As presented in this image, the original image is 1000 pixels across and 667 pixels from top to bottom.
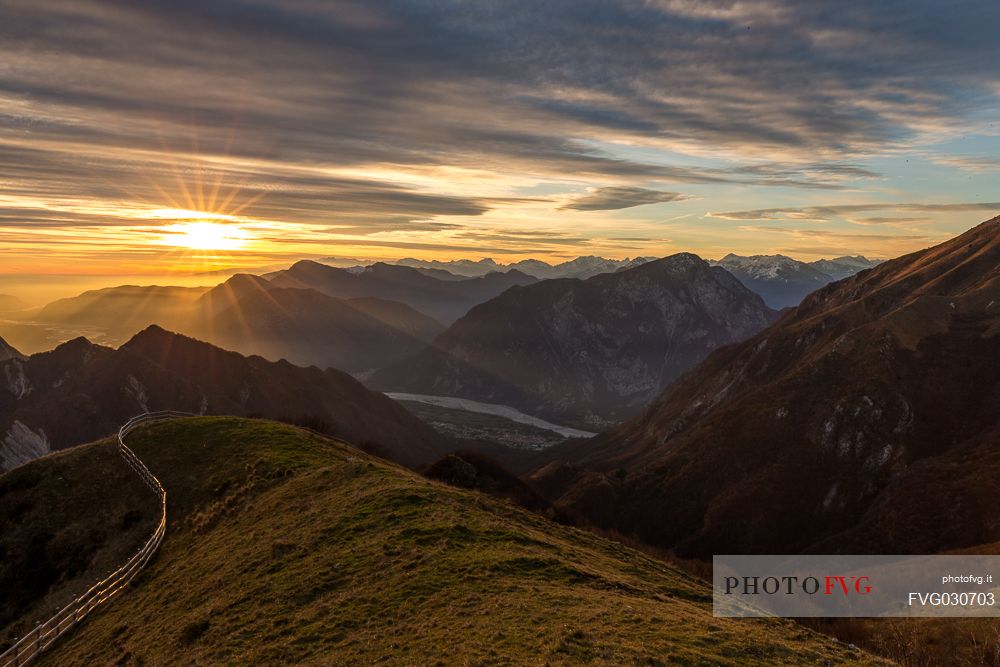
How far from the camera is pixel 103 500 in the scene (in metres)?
57.6

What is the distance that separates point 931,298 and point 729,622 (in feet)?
495

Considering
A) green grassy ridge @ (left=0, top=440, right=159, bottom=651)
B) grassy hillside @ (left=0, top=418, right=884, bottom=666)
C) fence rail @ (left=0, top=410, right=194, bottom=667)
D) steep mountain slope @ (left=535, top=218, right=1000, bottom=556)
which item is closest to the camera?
grassy hillside @ (left=0, top=418, right=884, bottom=666)

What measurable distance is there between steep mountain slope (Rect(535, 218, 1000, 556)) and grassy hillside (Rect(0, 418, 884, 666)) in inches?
2796

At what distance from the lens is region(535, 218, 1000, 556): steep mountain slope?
92.0 metres

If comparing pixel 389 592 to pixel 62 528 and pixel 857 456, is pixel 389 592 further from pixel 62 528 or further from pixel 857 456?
pixel 857 456

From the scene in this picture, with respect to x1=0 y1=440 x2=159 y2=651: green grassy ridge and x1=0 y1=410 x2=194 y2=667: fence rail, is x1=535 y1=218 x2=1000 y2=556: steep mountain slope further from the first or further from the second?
x1=0 y1=440 x2=159 y2=651: green grassy ridge

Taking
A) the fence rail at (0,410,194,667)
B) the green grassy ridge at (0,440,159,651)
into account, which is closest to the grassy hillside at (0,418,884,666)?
the fence rail at (0,410,194,667)

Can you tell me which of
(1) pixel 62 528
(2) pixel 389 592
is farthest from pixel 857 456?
(1) pixel 62 528

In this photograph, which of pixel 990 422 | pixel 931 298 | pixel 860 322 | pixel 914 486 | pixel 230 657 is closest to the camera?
pixel 230 657

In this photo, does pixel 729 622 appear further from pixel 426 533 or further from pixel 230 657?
pixel 230 657

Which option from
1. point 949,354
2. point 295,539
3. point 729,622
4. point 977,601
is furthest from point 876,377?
point 295,539

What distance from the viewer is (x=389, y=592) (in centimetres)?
3016

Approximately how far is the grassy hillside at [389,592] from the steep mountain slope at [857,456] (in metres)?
71.0

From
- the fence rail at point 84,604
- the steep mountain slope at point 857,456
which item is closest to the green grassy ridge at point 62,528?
the fence rail at point 84,604
